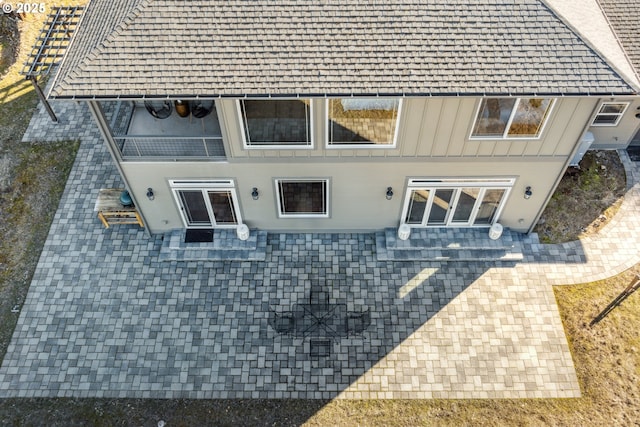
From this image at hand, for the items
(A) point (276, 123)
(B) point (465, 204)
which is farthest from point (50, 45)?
(B) point (465, 204)

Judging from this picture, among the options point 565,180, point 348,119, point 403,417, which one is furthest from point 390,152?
point 565,180

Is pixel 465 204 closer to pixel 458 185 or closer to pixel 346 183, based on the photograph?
pixel 458 185

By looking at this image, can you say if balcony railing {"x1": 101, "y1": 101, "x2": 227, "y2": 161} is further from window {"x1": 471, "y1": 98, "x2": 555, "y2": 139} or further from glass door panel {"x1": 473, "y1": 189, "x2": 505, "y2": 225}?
glass door panel {"x1": 473, "y1": 189, "x2": 505, "y2": 225}

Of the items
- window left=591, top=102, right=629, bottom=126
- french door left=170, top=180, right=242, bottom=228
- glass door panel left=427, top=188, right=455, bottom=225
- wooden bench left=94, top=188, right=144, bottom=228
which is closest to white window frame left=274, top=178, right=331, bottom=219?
french door left=170, top=180, right=242, bottom=228

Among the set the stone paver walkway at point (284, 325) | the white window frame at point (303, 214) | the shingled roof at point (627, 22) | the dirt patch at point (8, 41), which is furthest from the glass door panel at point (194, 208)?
the shingled roof at point (627, 22)

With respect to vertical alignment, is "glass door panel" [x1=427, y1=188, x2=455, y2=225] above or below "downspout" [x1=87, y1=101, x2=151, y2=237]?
below
